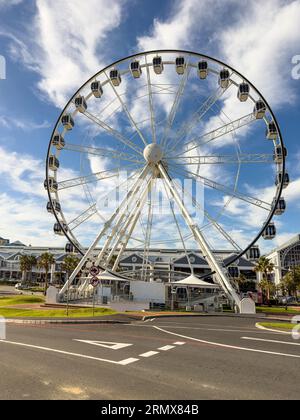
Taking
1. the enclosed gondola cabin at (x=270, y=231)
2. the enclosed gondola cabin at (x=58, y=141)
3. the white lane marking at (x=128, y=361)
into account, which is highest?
the enclosed gondola cabin at (x=58, y=141)

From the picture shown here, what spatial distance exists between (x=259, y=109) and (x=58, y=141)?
69.3 ft

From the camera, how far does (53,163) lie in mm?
36375

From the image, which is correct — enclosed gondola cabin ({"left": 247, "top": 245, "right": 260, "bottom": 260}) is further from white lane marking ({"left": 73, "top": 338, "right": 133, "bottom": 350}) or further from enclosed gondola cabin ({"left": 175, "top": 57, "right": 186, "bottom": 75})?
white lane marking ({"left": 73, "top": 338, "right": 133, "bottom": 350})

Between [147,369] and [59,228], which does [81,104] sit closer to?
[59,228]

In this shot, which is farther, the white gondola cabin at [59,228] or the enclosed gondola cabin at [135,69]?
the white gondola cabin at [59,228]

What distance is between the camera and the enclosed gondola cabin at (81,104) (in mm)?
35781

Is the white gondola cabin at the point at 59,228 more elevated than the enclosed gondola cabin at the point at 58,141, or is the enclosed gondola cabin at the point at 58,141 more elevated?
the enclosed gondola cabin at the point at 58,141

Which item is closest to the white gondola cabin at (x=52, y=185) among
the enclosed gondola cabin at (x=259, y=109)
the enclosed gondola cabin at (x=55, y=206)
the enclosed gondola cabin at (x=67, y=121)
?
the enclosed gondola cabin at (x=55, y=206)

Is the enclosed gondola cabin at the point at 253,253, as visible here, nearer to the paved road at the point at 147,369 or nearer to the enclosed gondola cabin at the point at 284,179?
the enclosed gondola cabin at the point at 284,179

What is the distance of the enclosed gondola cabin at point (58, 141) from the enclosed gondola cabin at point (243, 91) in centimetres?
1904

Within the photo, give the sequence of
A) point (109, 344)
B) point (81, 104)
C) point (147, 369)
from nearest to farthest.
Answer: point (147, 369) → point (109, 344) → point (81, 104)

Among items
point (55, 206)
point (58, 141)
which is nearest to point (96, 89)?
point (58, 141)
